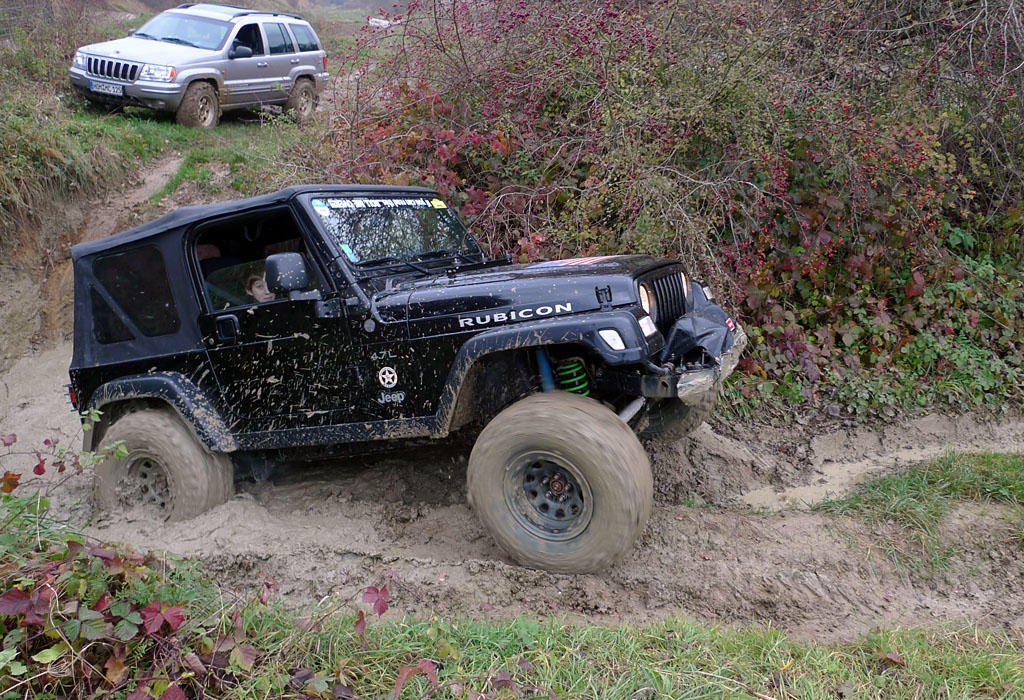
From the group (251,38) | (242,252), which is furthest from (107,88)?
(242,252)

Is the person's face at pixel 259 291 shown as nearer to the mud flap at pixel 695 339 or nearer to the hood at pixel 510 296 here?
the hood at pixel 510 296

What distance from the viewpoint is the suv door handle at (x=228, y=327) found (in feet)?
14.3

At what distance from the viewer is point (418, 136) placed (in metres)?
7.71

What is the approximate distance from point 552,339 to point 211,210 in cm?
225

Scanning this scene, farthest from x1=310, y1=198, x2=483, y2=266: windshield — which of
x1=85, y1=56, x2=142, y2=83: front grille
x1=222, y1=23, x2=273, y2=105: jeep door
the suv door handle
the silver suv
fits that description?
x1=222, y1=23, x2=273, y2=105: jeep door

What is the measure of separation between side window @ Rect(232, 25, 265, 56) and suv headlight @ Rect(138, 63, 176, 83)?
167cm

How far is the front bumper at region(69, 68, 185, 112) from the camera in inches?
432

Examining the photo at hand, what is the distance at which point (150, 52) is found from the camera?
444 inches

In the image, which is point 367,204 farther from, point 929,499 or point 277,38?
point 277,38

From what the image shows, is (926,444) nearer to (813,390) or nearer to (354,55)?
(813,390)

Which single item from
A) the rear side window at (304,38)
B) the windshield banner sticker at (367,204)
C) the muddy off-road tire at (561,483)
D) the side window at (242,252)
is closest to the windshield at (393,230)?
the windshield banner sticker at (367,204)

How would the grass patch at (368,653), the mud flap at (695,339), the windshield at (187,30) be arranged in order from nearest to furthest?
the grass patch at (368,653) → the mud flap at (695,339) → the windshield at (187,30)

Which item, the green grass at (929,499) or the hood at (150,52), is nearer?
the green grass at (929,499)

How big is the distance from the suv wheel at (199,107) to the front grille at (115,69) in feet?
2.34
